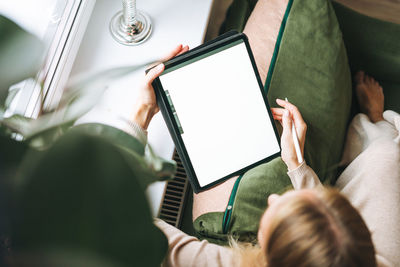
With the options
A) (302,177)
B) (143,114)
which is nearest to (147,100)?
(143,114)

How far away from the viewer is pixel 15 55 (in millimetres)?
285

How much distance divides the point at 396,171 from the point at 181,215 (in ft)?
2.04

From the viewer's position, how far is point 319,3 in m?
0.96

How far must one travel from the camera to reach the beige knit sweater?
72cm

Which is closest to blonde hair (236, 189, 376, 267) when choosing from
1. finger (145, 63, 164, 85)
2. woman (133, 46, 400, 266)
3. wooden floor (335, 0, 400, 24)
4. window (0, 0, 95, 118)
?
woman (133, 46, 400, 266)

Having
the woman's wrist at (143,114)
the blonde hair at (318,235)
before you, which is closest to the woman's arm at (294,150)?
the blonde hair at (318,235)

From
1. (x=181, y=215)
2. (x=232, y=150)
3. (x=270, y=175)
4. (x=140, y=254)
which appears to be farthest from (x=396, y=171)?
(x=140, y=254)

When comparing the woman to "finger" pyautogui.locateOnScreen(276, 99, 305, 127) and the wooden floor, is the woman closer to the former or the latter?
"finger" pyautogui.locateOnScreen(276, 99, 305, 127)

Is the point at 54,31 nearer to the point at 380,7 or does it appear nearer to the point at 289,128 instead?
the point at 289,128

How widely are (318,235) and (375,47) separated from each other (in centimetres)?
81

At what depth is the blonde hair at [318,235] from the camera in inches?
21.5

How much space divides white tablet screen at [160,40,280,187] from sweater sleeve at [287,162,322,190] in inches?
3.3

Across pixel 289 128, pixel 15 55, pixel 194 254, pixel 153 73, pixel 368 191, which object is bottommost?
pixel 368 191

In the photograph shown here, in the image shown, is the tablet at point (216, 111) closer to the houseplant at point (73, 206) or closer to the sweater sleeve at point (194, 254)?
the sweater sleeve at point (194, 254)
